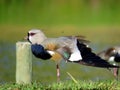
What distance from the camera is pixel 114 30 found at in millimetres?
23516

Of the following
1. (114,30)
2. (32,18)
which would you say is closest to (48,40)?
(114,30)

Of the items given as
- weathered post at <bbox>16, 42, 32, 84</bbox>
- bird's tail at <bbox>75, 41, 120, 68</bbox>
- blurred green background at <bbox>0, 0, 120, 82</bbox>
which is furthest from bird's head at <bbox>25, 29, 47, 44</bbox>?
blurred green background at <bbox>0, 0, 120, 82</bbox>

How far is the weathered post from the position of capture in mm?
9625

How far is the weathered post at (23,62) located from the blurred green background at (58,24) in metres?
2.10

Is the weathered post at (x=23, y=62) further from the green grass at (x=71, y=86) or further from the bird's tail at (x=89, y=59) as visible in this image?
the bird's tail at (x=89, y=59)

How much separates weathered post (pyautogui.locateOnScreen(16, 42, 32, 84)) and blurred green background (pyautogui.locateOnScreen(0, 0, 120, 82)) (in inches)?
82.6

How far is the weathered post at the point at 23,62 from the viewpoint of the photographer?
31.6 ft

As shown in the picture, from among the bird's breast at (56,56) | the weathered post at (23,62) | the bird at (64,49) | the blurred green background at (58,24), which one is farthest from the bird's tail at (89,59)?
the blurred green background at (58,24)

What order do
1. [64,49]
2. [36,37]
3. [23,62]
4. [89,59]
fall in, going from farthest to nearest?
1. [23,62]
2. [36,37]
3. [64,49]
4. [89,59]

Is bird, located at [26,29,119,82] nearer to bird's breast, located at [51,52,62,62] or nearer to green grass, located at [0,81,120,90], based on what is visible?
bird's breast, located at [51,52,62,62]

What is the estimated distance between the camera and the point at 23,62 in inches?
380

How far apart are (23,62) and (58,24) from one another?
1730cm

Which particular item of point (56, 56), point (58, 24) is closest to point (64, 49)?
point (56, 56)

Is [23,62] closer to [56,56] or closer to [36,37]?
[36,37]
